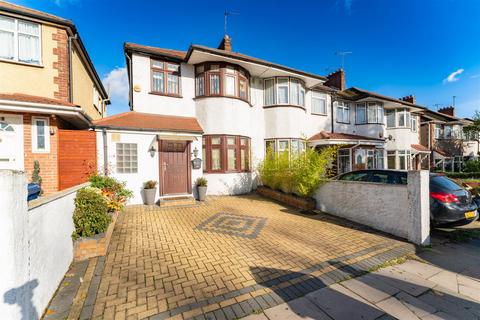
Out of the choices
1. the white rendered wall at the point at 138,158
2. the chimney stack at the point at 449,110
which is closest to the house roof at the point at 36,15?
the white rendered wall at the point at 138,158

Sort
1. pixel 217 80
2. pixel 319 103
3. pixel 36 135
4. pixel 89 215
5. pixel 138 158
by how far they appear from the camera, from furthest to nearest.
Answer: pixel 319 103 → pixel 217 80 → pixel 138 158 → pixel 36 135 → pixel 89 215

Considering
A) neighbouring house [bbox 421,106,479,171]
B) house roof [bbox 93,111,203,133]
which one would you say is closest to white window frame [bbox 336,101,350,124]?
→ house roof [bbox 93,111,203,133]

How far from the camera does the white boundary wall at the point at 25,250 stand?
2.08m

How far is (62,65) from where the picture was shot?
26.6 feet

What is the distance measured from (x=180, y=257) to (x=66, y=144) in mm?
6826

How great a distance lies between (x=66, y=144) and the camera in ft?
25.6

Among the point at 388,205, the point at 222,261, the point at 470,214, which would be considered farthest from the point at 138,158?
the point at 470,214

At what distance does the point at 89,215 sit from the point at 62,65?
23.5 ft

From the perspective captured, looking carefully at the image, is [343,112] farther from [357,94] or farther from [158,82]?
[158,82]

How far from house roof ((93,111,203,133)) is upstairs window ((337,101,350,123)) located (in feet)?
38.9

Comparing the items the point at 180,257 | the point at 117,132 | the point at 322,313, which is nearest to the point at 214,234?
the point at 180,257

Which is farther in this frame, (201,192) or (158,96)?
(158,96)

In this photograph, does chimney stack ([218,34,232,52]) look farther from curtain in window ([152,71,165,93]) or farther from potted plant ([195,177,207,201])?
potted plant ([195,177,207,201])

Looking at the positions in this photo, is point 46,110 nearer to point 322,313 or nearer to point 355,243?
point 322,313
